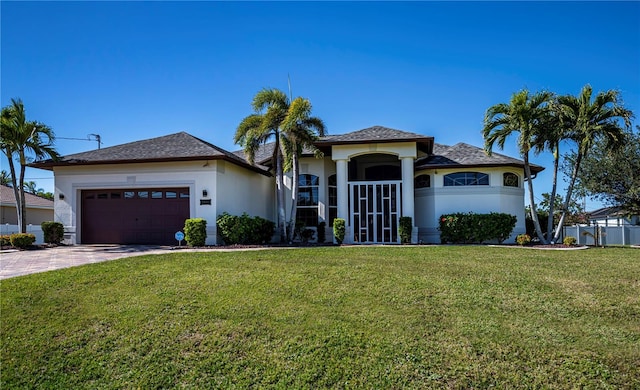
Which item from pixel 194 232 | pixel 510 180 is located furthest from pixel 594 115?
pixel 194 232

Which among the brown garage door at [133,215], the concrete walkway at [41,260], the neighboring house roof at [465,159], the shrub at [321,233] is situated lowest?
the concrete walkway at [41,260]

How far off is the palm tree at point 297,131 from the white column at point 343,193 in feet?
4.69

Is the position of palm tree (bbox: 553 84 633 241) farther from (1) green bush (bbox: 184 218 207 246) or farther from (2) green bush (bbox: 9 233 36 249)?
(2) green bush (bbox: 9 233 36 249)

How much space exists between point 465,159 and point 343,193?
19.8ft

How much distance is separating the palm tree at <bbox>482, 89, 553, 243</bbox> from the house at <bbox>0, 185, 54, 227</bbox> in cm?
2747

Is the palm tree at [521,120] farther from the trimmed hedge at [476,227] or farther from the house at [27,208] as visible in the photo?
the house at [27,208]

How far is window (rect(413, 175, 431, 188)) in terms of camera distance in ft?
62.5

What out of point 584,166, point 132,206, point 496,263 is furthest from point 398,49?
point 584,166

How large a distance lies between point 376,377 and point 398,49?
35.6 feet

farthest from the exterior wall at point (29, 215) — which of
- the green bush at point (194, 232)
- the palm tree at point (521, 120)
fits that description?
the palm tree at point (521, 120)

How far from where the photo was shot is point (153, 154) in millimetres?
16984

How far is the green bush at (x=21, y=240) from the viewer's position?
14859mm

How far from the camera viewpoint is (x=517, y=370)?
5027mm

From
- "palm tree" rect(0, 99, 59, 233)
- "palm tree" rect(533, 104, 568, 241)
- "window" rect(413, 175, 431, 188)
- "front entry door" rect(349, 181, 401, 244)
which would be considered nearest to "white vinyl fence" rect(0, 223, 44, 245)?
"palm tree" rect(0, 99, 59, 233)
